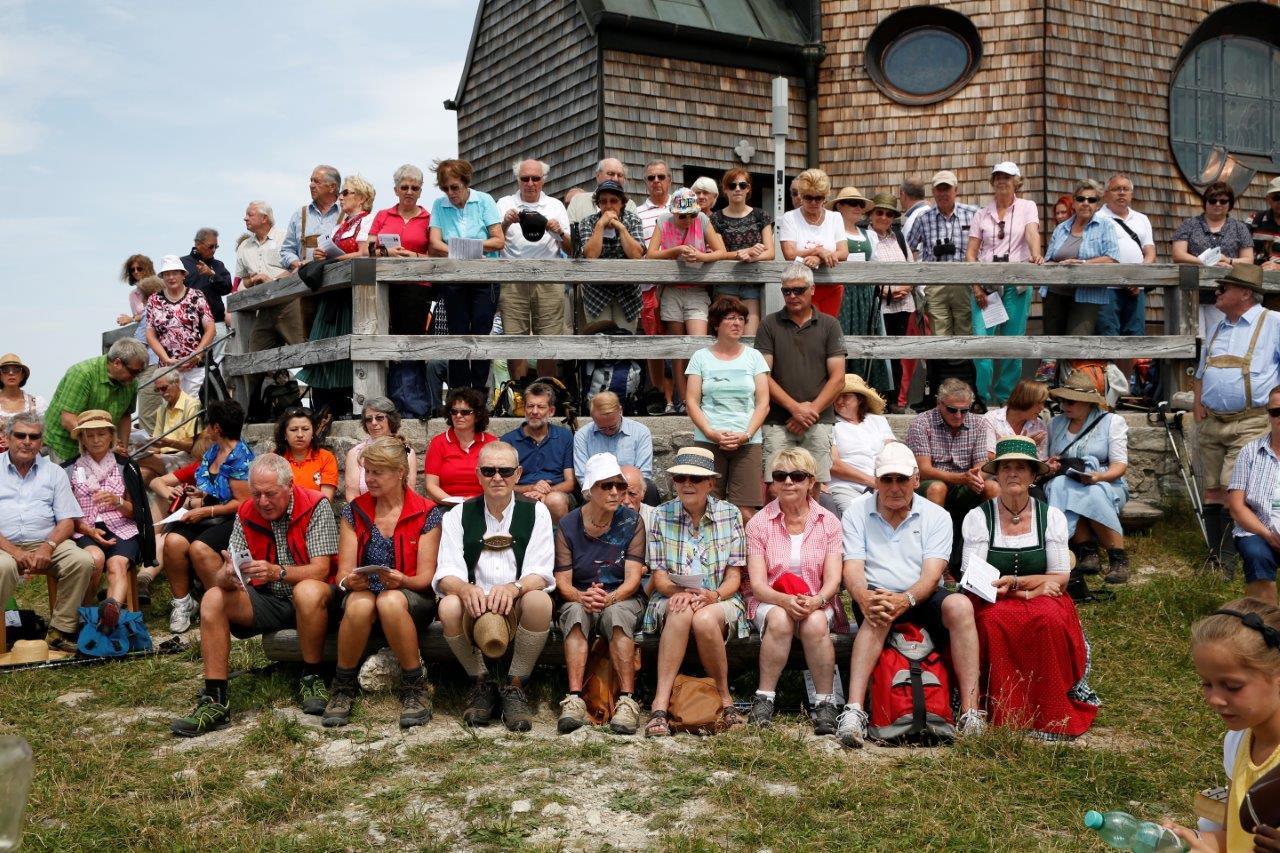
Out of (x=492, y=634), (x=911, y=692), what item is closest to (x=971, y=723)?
(x=911, y=692)

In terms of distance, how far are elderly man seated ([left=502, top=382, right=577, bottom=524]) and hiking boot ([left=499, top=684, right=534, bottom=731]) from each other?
5.92ft

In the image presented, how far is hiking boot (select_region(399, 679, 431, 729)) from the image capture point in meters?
5.95

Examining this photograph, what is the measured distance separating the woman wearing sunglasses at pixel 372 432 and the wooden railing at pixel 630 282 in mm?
397

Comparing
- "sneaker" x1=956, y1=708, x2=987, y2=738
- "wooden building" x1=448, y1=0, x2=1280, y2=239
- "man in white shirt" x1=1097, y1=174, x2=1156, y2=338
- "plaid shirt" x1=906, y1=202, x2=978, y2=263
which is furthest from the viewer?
"wooden building" x1=448, y1=0, x2=1280, y2=239

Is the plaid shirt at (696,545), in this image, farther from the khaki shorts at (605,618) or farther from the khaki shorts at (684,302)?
the khaki shorts at (684,302)

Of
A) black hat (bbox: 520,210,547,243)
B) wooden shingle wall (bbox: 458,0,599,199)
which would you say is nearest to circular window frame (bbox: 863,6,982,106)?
wooden shingle wall (bbox: 458,0,599,199)

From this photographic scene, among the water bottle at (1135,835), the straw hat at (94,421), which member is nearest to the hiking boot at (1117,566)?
the water bottle at (1135,835)

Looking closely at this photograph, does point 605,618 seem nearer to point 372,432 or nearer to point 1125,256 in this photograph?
point 372,432

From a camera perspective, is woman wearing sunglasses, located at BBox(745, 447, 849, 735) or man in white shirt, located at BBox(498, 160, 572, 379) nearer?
woman wearing sunglasses, located at BBox(745, 447, 849, 735)

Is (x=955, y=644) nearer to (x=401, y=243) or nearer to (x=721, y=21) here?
(x=401, y=243)

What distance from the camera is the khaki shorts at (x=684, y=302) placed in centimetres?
903

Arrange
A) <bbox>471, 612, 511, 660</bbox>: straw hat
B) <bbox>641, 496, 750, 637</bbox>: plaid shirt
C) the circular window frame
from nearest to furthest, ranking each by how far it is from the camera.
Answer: <bbox>471, 612, 511, 660</bbox>: straw hat < <bbox>641, 496, 750, 637</bbox>: plaid shirt < the circular window frame

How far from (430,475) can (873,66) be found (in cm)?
925

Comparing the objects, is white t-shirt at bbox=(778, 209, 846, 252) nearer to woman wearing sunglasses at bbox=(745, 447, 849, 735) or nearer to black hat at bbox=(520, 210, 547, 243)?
black hat at bbox=(520, 210, 547, 243)
